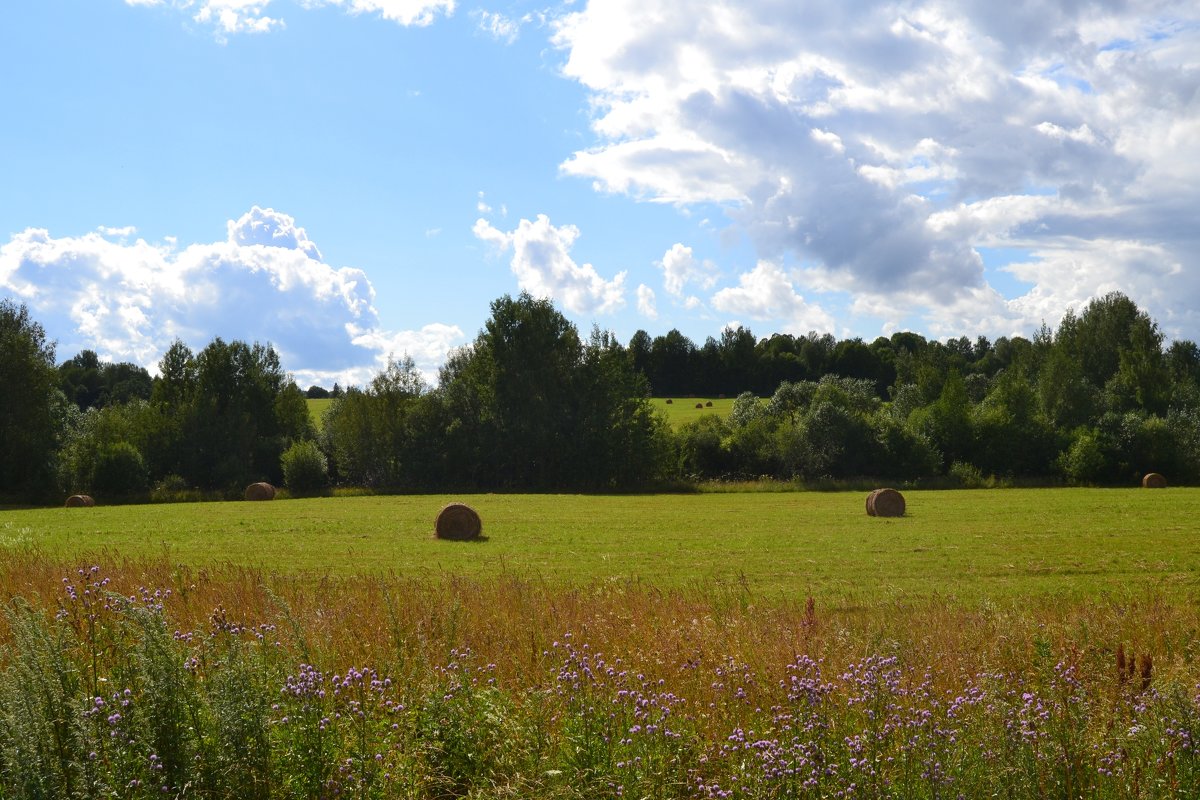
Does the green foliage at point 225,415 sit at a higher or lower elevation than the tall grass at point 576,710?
higher

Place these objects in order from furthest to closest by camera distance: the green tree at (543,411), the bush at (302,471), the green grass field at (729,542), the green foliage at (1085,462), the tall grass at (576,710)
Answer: the green tree at (543,411), the bush at (302,471), the green foliage at (1085,462), the green grass field at (729,542), the tall grass at (576,710)

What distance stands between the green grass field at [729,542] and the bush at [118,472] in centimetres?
1077

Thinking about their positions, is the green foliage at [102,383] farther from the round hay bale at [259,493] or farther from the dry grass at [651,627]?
the dry grass at [651,627]

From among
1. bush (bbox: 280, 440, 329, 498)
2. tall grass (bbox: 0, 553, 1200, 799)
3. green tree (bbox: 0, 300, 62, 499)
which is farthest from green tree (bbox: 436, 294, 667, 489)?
tall grass (bbox: 0, 553, 1200, 799)

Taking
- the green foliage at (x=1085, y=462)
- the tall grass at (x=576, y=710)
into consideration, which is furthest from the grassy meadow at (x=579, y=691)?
the green foliage at (x=1085, y=462)

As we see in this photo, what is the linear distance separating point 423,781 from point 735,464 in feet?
194

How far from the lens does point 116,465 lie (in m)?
55.1

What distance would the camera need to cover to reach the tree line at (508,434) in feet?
188

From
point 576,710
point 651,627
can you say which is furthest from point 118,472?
point 576,710

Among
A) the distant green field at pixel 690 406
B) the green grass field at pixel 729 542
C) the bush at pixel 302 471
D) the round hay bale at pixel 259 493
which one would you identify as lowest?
the green grass field at pixel 729 542

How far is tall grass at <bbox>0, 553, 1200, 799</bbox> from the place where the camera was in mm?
6391

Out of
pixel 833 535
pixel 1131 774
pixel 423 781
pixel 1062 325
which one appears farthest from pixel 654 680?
pixel 1062 325

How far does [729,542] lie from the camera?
2677 cm

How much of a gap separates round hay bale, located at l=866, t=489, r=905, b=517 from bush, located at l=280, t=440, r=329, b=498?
3790 cm
